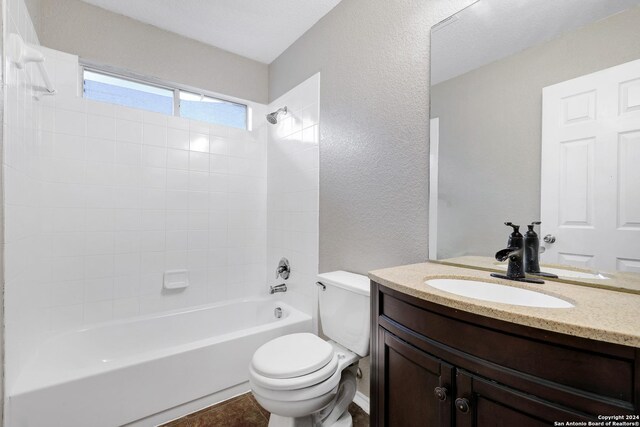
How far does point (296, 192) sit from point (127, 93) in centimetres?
150

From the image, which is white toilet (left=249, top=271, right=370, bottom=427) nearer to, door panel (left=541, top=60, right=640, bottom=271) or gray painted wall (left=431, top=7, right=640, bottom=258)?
gray painted wall (left=431, top=7, right=640, bottom=258)

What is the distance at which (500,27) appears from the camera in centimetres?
116

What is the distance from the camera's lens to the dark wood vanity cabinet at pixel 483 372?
0.54 meters

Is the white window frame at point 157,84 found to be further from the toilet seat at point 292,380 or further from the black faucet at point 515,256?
the black faucet at point 515,256

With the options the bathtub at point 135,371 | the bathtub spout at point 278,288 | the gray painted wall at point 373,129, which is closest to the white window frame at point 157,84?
the gray painted wall at point 373,129

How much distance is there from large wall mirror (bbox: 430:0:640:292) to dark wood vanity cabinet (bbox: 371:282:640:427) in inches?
19.9

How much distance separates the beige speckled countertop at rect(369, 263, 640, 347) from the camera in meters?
0.54

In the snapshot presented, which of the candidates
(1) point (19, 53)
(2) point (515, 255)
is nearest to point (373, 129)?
(2) point (515, 255)

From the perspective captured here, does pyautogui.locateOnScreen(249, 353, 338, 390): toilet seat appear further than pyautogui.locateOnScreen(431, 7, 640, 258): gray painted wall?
Yes

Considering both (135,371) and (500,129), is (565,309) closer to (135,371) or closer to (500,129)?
(500,129)

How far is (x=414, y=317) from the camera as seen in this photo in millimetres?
876

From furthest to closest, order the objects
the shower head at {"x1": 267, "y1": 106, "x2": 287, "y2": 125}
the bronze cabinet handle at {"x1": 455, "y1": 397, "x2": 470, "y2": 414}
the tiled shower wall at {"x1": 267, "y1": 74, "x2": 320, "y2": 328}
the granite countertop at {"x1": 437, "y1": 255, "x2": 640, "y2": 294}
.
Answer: the shower head at {"x1": 267, "y1": 106, "x2": 287, "y2": 125} → the tiled shower wall at {"x1": 267, "y1": 74, "x2": 320, "y2": 328} → the granite countertop at {"x1": 437, "y1": 255, "x2": 640, "y2": 294} → the bronze cabinet handle at {"x1": 455, "y1": 397, "x2": 470, "y2": 414}

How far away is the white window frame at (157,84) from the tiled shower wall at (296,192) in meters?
0.32

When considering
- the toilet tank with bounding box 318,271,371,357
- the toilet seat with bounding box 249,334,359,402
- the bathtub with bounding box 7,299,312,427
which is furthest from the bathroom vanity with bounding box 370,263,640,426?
the bathtub with bounding box 7,299,312,427
